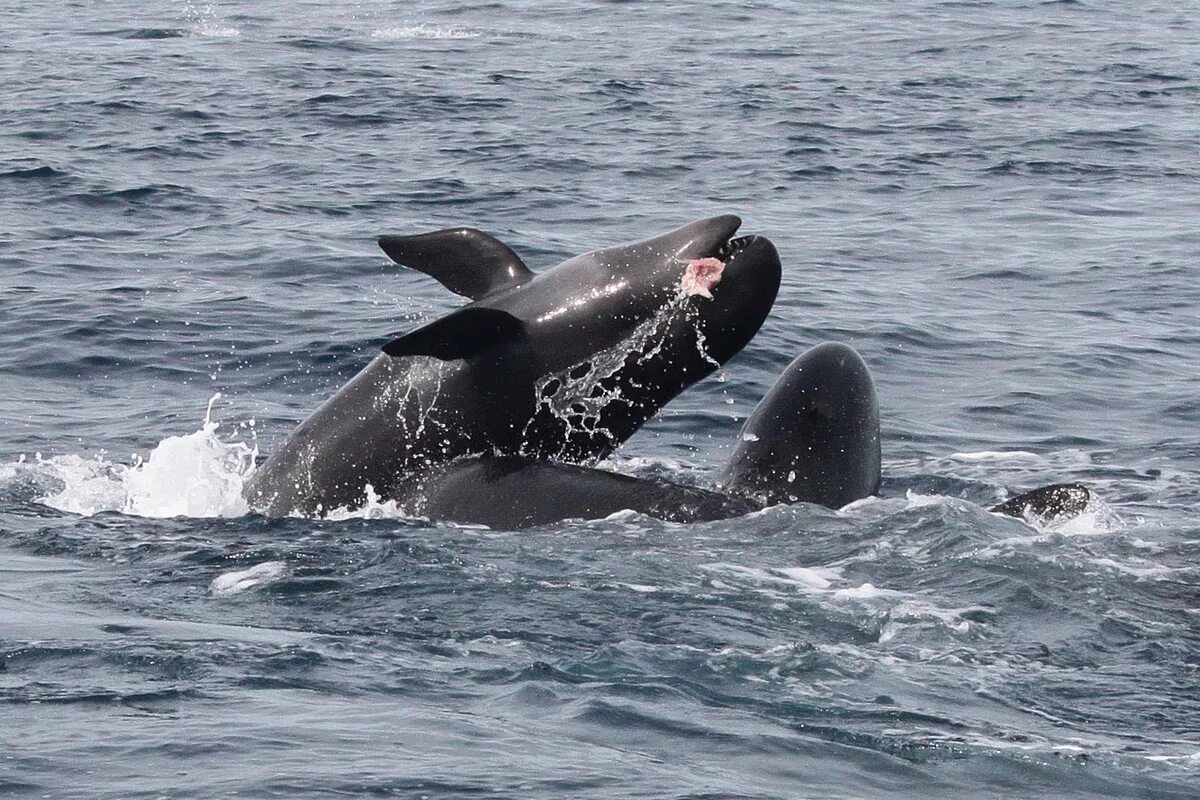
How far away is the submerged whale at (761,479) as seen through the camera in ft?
46.8

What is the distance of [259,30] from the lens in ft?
184

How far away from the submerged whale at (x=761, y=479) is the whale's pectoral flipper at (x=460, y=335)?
3.33ft

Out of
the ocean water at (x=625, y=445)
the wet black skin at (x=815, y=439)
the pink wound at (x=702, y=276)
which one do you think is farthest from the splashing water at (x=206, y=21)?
the pink wound at (x=702, y=276)

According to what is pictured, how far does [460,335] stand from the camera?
1416cm

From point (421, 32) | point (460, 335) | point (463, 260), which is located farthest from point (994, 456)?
point (421, 32)

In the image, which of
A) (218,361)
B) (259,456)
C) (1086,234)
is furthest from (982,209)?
(259,456)

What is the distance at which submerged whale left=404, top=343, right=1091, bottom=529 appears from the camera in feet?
46.8

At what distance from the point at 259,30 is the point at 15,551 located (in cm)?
4395

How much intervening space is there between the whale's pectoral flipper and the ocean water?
1.35 metres

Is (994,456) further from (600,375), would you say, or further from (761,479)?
(600,375)

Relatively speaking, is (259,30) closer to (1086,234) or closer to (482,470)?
(1086,234)

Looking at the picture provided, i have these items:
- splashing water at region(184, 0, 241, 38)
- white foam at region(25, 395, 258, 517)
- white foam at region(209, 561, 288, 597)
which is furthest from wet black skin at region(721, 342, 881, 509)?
splashing water at region(184, 0, 241, 38)

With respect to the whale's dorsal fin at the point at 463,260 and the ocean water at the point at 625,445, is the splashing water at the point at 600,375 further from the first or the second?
the ocean water at the point at 625,445

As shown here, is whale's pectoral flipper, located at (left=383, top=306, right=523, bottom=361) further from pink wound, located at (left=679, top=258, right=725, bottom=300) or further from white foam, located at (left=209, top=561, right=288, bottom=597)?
white foam, located at (left=209, top=561, right=288, bottom=597)
